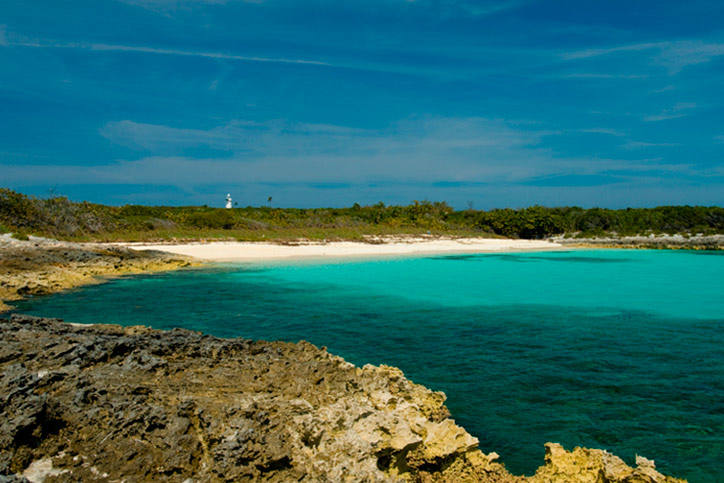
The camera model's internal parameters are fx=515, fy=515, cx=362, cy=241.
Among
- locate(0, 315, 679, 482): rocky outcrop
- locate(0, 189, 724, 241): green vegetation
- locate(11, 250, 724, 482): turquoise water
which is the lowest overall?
locate(11, 250, 724, 482): turquoise water

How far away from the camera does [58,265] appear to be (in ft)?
52.7

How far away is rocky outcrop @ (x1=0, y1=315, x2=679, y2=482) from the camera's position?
307cm

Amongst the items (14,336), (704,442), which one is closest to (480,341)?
(704,442)

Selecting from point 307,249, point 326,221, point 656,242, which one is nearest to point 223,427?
point 307,249

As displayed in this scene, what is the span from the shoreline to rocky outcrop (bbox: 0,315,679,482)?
18024 mm

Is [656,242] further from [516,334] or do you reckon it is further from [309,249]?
[516,334]

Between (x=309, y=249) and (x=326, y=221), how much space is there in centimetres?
1634

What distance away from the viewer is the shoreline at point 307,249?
932 inches

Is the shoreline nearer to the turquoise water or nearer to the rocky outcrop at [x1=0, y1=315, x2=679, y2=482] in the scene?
the turquoise water

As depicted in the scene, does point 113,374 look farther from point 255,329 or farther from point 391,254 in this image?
point 391,254

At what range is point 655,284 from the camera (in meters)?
16.2

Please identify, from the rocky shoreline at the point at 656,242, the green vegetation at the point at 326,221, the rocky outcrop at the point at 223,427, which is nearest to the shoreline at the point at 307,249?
the green vegetation at the point at 326,221

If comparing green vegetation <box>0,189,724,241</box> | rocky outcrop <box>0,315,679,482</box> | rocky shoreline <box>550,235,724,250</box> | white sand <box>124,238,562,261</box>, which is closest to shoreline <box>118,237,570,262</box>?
white sand <box>124,238,562,261</box>

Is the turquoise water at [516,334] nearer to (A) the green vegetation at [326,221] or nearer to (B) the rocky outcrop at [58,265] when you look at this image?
(B) the rocky outcrop at [58,265]
